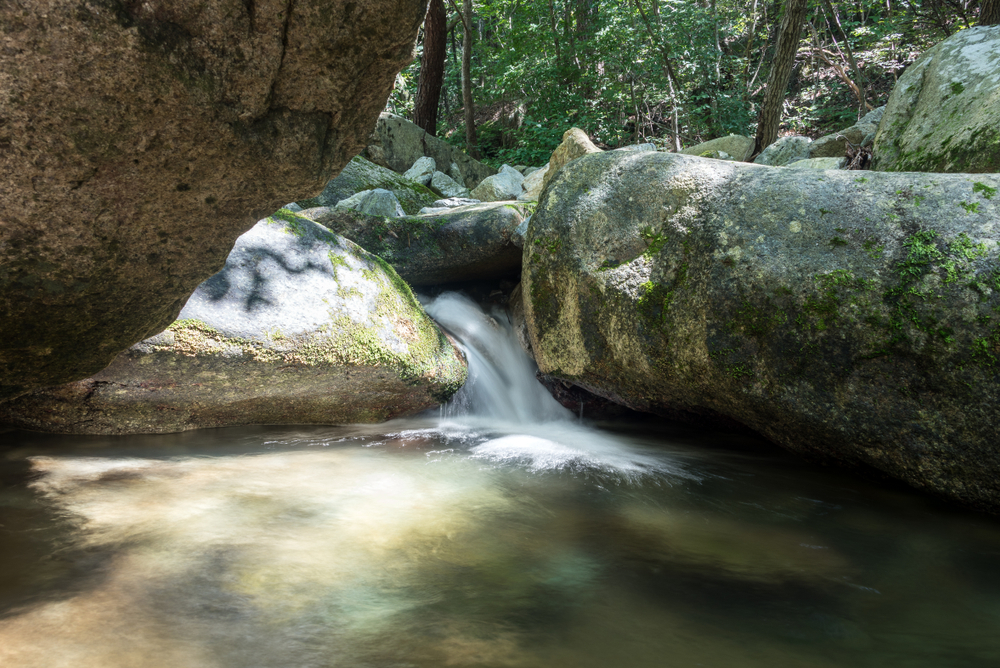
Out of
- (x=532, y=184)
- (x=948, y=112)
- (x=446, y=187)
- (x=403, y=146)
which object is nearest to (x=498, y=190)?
(x=532, y=184)

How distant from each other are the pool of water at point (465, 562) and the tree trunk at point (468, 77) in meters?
14.2

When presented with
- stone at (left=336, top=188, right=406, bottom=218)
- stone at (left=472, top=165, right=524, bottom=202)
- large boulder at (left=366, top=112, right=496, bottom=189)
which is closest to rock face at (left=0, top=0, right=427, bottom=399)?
stone at (left=336, top=188, right=406, bottom=218)

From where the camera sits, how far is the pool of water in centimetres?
187

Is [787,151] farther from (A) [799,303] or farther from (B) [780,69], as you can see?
(A) [799,303]

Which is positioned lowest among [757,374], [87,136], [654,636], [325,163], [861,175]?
[654,636]

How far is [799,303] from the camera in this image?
3.21 metres

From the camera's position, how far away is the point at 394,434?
4.44 metres

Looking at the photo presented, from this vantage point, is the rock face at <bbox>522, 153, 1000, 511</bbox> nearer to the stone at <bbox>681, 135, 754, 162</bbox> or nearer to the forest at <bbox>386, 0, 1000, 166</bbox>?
the stone at <bbox>681, 135, 754, 162</bbox>

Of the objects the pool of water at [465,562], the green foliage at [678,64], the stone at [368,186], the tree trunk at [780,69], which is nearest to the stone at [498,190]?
the stone at [368,186]

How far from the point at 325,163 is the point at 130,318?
1.00 m

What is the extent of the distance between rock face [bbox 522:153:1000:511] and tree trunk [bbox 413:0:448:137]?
10172 millimetres

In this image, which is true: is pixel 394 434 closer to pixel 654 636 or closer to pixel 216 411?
pixel 216 411

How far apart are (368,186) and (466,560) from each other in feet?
25.8

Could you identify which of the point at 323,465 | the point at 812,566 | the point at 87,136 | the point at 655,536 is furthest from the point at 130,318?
the point at 812,566
